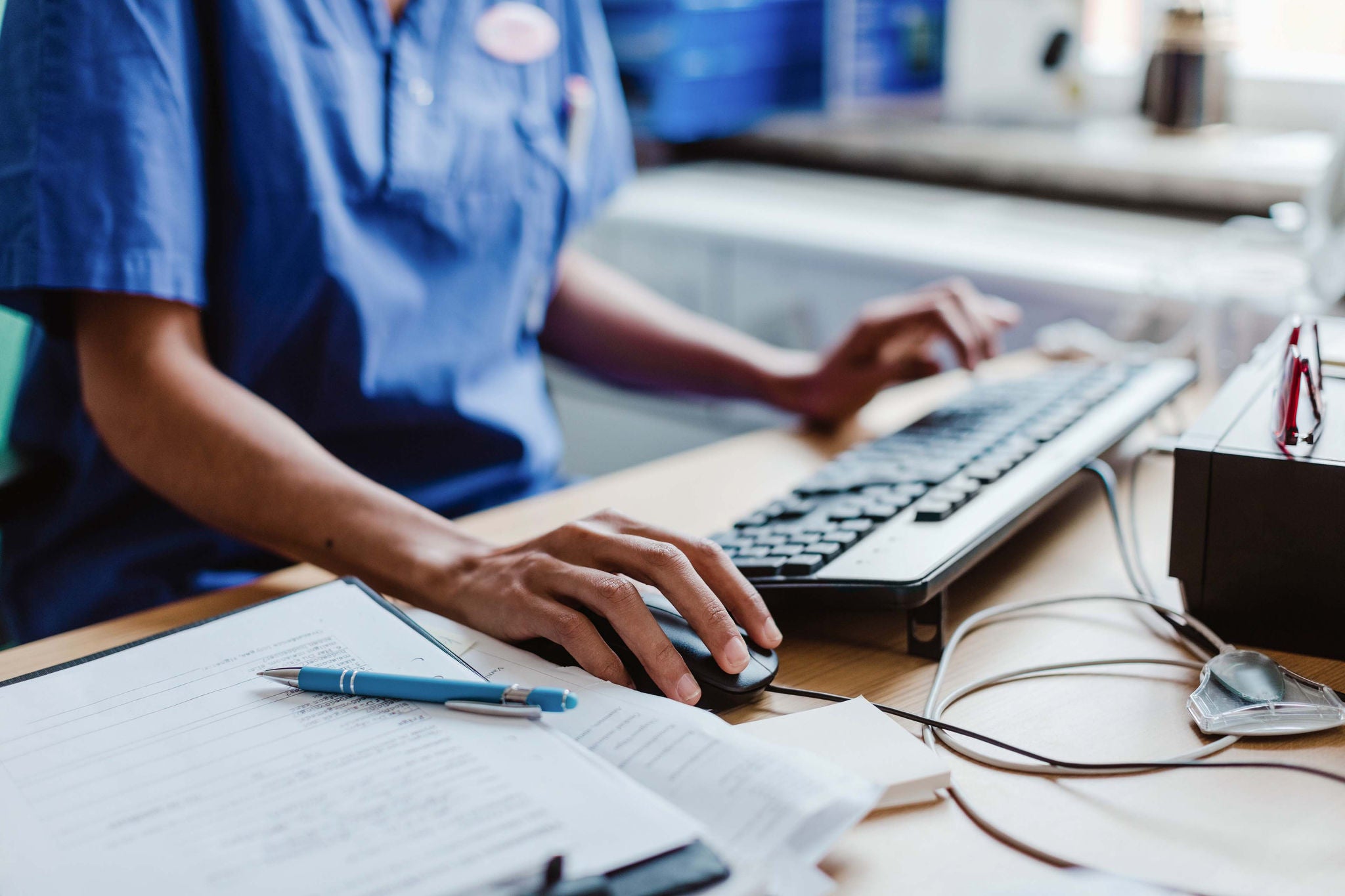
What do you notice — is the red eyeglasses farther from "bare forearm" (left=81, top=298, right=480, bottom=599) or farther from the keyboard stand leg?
"bare forearm" (left=81, top=298, right=480, bottom=599)

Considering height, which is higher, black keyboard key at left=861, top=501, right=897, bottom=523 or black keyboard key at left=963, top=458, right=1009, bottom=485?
black keyboard key at left=963, top=458, right=1009, bottom=485

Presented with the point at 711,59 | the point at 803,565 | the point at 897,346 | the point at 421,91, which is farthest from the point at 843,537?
the point at 711,59

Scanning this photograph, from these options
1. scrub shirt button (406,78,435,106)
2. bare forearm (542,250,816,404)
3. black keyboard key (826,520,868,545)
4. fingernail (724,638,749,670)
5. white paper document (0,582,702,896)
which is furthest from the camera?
bare forearm (542,250,816,404)

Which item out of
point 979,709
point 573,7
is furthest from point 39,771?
point 573,7

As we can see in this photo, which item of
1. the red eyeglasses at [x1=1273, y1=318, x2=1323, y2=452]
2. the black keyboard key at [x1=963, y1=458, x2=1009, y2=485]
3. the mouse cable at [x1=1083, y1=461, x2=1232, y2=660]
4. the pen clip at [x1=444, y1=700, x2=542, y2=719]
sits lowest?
the mouse cable at [x1=1083, y1=461, x2=1232, y2=660]

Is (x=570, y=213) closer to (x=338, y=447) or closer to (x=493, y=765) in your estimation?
(x=338, y=447)

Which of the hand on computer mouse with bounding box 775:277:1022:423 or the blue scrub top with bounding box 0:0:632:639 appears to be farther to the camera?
the hand on computer mouse with bounding box 775:277:1022:423

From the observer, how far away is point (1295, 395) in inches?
23.2

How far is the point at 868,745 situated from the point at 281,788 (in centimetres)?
23

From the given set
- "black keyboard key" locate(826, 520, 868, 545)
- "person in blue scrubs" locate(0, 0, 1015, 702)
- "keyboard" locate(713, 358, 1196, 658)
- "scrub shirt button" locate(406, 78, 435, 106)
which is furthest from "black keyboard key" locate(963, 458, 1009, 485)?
"scrub shirt button" locate(406, 78, 435, 106)

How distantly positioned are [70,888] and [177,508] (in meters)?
0.54

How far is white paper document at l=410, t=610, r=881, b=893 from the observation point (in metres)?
0.42

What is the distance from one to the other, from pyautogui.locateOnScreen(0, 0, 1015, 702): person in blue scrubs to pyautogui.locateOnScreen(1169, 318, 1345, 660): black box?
0.22 metres

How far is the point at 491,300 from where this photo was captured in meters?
0.99
